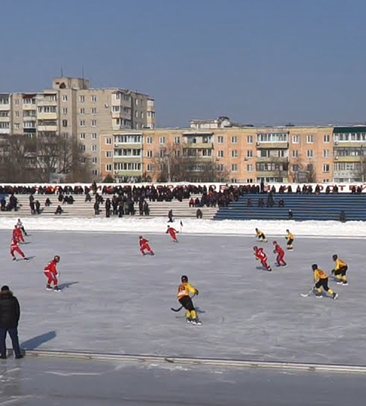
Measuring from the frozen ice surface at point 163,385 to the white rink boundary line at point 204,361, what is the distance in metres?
0.19

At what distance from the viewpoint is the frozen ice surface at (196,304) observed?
11555mm

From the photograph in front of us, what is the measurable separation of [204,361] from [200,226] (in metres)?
24.3

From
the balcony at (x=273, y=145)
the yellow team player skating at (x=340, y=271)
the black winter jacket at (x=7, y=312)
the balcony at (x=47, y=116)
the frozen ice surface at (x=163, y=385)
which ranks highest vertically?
the balcony at (x=47, y=116)

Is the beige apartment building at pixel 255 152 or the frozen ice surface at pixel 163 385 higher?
the beige apartment building at pixel 255 152

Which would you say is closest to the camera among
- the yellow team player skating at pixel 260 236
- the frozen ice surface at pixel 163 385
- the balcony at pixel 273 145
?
the frozen ice surface at pixel 163 385

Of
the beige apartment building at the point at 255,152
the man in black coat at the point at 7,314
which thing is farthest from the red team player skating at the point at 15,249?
the beige apartment building at the point at 255,152

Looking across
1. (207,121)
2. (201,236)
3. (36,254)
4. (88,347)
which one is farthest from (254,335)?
(207,121)

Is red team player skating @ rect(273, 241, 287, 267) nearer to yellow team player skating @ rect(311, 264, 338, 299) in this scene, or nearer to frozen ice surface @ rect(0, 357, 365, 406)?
yellow team player skating @ rect(311, 264, 338, 299)

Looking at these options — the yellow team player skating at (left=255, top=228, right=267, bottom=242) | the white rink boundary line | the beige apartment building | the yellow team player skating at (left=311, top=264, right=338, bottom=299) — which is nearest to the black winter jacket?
the white rink boundary line

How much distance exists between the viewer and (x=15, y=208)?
43.3 metres

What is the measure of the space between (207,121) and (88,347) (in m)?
87.4

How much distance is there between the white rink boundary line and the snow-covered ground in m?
22.2

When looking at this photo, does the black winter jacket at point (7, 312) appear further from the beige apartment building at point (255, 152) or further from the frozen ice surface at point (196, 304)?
the beige apartment building at point (255, 152)

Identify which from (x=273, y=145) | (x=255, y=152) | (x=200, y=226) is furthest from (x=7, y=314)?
(x=255, y=152)
